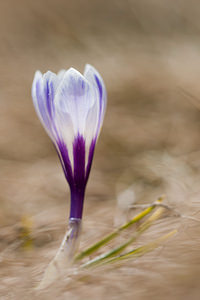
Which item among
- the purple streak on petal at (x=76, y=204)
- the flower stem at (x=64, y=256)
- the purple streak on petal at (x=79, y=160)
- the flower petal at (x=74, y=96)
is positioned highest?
the flower petal at (x=74, y=96)

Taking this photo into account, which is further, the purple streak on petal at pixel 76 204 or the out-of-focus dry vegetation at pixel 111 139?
the purple streak on petal at pixel 76 204

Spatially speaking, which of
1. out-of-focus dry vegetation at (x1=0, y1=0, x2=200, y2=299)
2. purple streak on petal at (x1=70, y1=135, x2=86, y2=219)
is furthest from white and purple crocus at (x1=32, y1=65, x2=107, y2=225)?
out-of-focus dry vegetation at (x1=0, y1=0, x2=200, y2=299)

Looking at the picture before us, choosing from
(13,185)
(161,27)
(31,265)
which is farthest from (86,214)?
(161,27)

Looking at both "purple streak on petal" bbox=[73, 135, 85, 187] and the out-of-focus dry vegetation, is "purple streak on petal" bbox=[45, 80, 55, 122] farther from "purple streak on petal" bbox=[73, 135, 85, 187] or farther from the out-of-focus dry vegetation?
the out-of-focus dry vegetation

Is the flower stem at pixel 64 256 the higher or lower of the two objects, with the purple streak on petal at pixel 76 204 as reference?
lower

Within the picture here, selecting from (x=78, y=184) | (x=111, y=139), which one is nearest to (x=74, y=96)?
(x=78, y=184)

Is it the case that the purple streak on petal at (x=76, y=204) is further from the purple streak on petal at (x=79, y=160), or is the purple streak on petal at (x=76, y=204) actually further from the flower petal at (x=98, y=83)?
the flower petal at (x=98, y=83)

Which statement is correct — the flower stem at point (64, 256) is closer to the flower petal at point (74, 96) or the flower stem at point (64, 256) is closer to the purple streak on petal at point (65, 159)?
the purple streak on petal at point (65, 159)

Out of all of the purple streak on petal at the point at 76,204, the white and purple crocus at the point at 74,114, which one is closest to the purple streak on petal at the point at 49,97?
the white and purple crocus at the point at 74,114
